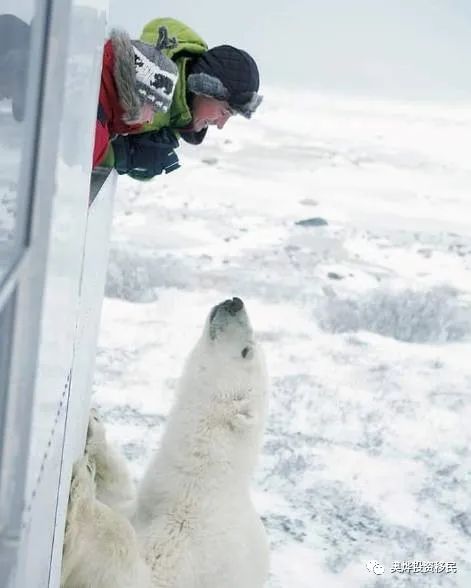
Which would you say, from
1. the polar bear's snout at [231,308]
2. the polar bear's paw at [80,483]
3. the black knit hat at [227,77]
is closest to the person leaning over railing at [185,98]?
the black knit hat at [227,77]

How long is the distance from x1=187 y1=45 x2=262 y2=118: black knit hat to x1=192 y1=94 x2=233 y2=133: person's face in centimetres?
2

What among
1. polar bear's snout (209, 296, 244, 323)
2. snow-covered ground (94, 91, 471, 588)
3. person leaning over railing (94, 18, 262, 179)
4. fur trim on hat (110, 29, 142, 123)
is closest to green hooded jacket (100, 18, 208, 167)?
person leaning over railing (94, 18, 262, 179)

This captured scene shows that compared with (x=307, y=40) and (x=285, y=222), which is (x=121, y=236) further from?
(x=307, y=40)

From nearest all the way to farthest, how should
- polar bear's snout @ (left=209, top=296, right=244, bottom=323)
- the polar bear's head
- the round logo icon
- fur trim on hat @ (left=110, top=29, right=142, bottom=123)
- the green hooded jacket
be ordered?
fur trim on hat @ (left=110, top=29, right=142, bottom=123) < the green hooded jacket < the polar bear's head < polar bear's snout @ (left=209, top=296, right=244, bottom=323) < the round logo icon

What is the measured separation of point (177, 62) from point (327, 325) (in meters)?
4.57

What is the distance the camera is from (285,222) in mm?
9938

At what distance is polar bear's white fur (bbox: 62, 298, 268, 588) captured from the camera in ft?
7.61

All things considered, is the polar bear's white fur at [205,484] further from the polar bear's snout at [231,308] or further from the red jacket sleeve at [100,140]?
the red jacket sleeve at [100,140]

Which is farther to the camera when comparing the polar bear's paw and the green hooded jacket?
the green hooded jacket

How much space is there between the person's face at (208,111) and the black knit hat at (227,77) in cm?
2

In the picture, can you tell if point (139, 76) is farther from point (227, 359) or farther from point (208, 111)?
point (227, 359)

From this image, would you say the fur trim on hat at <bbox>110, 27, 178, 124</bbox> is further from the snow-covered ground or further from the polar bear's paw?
the snow-covered ground

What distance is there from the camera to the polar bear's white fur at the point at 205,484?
232 cm

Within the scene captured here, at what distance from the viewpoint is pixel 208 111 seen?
250 centimetres
